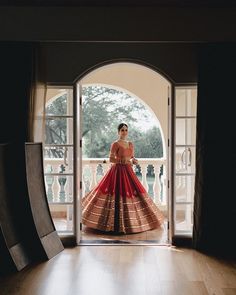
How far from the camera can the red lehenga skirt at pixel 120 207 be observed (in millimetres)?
5480

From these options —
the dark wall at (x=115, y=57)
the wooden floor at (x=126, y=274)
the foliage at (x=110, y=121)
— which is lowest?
the wooden floor at (x=126, y=274)

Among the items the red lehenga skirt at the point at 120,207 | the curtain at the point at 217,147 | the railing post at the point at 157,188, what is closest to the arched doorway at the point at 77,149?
the curtain at the point at 217,147

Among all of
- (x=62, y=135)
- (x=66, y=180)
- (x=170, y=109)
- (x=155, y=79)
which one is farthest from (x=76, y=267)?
(x=155, y=79)

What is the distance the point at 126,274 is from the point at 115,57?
249 cm

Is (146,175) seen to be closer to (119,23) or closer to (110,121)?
(110,121)

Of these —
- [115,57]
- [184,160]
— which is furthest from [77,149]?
[184,160]

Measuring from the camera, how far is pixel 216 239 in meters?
4.57

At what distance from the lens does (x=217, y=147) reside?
4.53 m

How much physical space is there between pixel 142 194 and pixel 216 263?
1.78 m

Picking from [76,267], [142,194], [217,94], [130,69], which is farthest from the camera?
[130,69]

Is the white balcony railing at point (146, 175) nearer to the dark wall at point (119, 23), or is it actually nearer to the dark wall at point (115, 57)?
the dark wall at point (115, 57)

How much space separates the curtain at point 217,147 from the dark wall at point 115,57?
0.76 feet

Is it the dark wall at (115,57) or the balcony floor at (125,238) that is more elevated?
the dark wall at (115,57)

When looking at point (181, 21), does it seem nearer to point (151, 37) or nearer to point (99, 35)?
point (151, 37)
